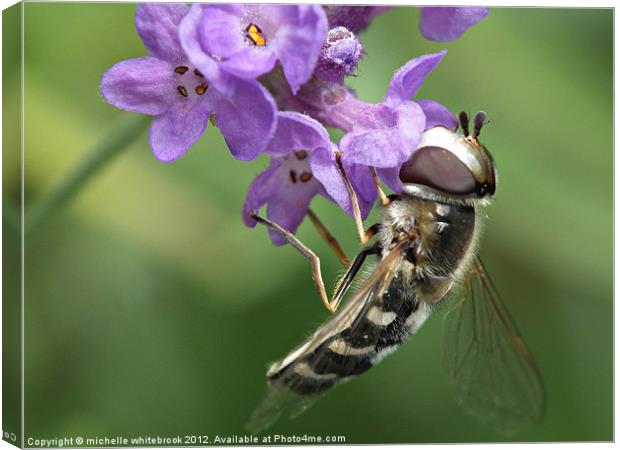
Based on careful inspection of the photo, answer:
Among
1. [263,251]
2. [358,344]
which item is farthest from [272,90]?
[263,251]

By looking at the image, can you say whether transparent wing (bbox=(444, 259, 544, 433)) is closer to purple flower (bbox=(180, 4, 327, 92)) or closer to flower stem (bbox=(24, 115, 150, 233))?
purple flower (bbox=(180, 4, 327, 92))

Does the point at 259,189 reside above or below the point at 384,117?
below

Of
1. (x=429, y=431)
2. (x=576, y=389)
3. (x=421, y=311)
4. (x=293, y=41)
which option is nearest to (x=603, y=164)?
(x=576, y=389)

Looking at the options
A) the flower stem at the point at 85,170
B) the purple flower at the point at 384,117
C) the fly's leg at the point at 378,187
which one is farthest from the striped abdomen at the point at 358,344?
the flower stem at the point at 85,170

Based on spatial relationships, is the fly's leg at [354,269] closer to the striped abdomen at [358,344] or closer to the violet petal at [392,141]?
the striped abdomen at [358,344]

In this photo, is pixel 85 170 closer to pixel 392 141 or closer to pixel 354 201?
pixel 354 201

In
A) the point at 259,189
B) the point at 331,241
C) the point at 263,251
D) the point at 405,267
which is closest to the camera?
the point at 405,267

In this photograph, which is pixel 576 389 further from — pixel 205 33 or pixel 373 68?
pixel 205 33
